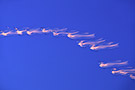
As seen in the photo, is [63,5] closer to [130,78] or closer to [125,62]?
[125,62]

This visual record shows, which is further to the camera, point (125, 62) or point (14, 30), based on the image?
point (14, 30)

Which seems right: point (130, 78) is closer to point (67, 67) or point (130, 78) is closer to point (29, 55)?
point (67, 67)

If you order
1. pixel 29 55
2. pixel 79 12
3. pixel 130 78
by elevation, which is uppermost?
pixel 79 12

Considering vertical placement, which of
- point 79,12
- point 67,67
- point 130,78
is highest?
point 79,12

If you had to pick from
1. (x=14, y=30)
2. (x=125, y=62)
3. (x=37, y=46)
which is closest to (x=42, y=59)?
(x=37, y=46)

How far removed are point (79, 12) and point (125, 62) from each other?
53 centimetres

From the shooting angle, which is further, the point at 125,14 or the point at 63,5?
the point at 63,5

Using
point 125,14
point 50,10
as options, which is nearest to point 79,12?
point 50,10

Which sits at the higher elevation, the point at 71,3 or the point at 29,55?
the point at 71,3

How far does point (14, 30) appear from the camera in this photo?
1570mm

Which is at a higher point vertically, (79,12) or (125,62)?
(79,12)

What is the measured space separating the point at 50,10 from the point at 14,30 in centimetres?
36

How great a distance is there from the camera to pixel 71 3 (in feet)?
4.78

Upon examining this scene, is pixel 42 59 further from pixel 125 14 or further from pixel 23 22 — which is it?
pixel 125 14
